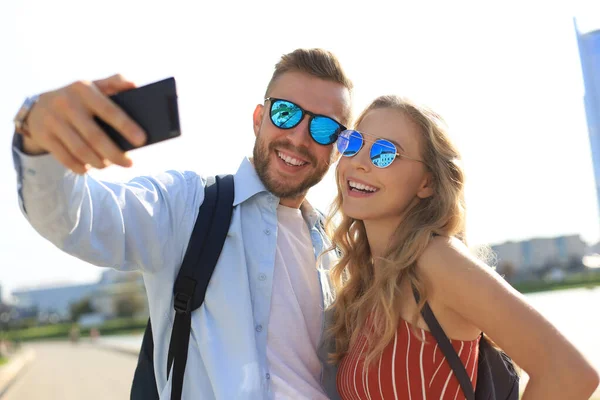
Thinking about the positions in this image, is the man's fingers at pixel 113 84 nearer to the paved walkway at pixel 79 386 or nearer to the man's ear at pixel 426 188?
the man's ear at pixel 426 188

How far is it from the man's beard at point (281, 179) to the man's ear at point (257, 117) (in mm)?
212

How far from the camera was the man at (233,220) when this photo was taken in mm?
1573

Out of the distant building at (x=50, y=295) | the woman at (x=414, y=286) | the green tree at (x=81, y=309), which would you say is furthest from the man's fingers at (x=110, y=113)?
the distant building at (x=50, y=295)

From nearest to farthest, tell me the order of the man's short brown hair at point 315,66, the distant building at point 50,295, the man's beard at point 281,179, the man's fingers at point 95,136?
the man's fingers at point 95,136 → the man's beard at point 281,179 → the man's short brown hair at point 315,66 → the distant building at point 50,295

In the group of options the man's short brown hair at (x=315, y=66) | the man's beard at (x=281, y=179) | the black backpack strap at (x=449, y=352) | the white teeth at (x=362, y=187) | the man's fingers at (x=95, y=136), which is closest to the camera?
the man's fingers at (x=95, y=136)

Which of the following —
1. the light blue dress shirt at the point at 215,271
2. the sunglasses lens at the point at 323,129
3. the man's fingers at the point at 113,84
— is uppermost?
the man's fingers at the point at 113,84

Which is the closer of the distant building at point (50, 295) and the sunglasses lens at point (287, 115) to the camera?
the sunglasses lens at point (287, 115)

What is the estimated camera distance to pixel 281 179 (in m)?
3.45

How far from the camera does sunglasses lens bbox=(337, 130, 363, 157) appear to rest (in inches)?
123

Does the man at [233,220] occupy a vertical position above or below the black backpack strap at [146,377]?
above

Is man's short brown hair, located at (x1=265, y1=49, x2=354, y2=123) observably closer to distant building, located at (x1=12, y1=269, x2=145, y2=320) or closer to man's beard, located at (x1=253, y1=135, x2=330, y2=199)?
man's beard, located at (x1=253, y1=135, x2=330, y2=199)

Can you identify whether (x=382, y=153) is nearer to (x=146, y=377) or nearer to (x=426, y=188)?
(x=426, y=188)

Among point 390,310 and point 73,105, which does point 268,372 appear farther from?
point 73,105

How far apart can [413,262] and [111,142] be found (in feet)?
5.59
